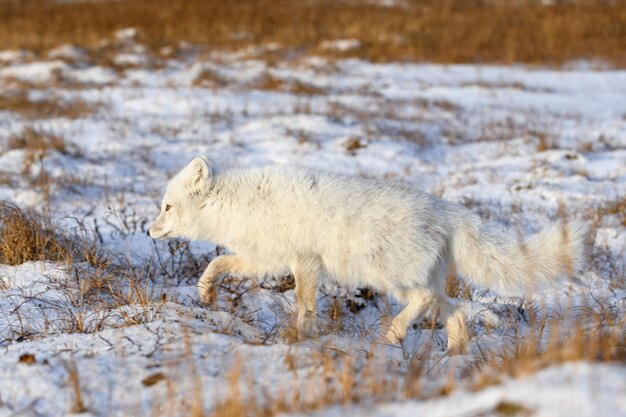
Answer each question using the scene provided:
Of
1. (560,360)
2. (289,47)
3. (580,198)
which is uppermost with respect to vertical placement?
(289,47)

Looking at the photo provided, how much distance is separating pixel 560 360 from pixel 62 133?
9926 mm

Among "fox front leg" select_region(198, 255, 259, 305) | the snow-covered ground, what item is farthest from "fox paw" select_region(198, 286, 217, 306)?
the snow-covered ground

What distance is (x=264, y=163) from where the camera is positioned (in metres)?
7.20

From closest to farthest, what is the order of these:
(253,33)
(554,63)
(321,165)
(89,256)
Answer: (89,256) → (321,165) → (554,63) → (253,33)

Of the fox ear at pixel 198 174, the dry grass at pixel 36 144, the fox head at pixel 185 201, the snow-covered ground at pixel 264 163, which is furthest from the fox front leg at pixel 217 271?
the dry grass at pixel 36 144

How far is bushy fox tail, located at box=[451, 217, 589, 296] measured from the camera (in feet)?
13.2

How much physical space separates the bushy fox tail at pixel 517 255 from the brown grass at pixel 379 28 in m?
16.1

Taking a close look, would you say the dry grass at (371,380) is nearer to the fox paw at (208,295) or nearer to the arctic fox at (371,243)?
the arctic fox at (371,243)

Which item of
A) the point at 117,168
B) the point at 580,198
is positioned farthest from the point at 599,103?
the point at 117,168

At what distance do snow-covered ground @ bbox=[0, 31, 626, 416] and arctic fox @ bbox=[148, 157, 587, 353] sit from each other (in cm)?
19

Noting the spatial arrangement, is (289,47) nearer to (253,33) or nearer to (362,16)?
(253,33)

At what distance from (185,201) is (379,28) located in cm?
1914

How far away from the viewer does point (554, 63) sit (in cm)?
1909

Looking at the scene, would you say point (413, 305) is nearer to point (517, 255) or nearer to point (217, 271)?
point (517, 255)
